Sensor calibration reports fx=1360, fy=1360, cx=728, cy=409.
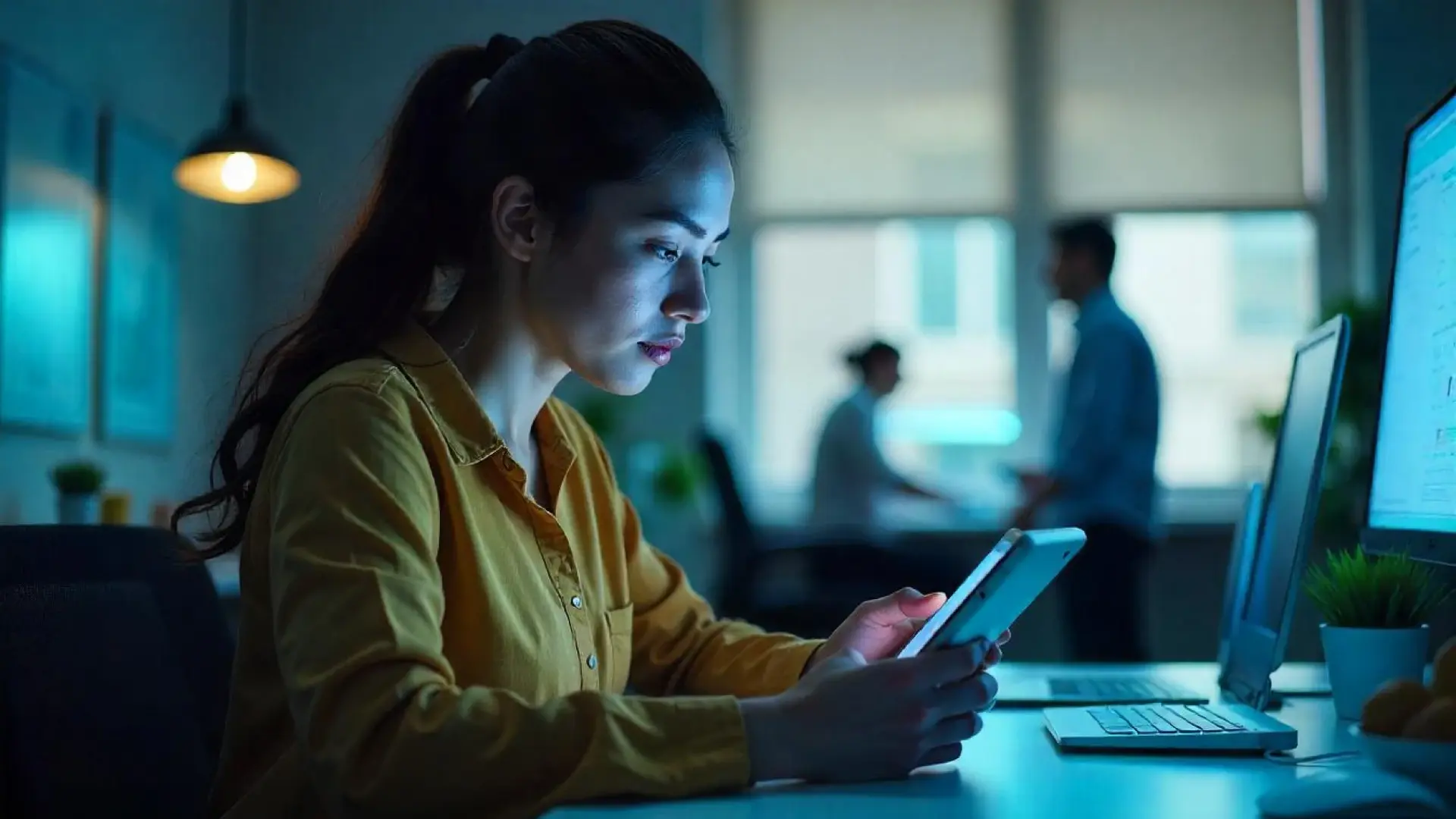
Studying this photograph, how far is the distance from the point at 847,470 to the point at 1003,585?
152 inches

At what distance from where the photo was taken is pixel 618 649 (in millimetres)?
1212

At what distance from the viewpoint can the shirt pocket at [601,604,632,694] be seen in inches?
46.3

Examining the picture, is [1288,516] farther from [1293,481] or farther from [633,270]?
[633,270]

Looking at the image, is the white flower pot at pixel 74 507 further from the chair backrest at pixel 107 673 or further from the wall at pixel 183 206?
the chair backrest at pixel 107 673

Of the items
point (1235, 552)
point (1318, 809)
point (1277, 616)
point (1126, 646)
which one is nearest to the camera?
point (1318, 809)

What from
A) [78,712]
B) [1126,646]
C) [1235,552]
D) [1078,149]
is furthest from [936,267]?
[78,712]

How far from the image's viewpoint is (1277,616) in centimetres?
117

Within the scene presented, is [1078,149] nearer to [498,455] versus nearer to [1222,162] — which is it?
[1222,162]

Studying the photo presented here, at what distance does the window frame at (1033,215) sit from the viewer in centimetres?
512

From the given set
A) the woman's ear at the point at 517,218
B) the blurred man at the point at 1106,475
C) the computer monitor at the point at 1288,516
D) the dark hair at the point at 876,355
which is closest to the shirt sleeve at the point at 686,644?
the woman's ear at the point at 517,218

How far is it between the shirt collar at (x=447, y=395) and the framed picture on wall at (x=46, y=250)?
267 cm

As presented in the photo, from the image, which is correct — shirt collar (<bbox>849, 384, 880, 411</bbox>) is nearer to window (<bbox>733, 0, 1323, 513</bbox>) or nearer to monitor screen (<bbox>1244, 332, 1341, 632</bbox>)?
window (<bbox>733, 0, 1323, 513</bbox>)

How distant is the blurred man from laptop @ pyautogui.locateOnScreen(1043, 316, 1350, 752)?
214 cm

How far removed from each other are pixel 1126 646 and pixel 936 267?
2.06m
